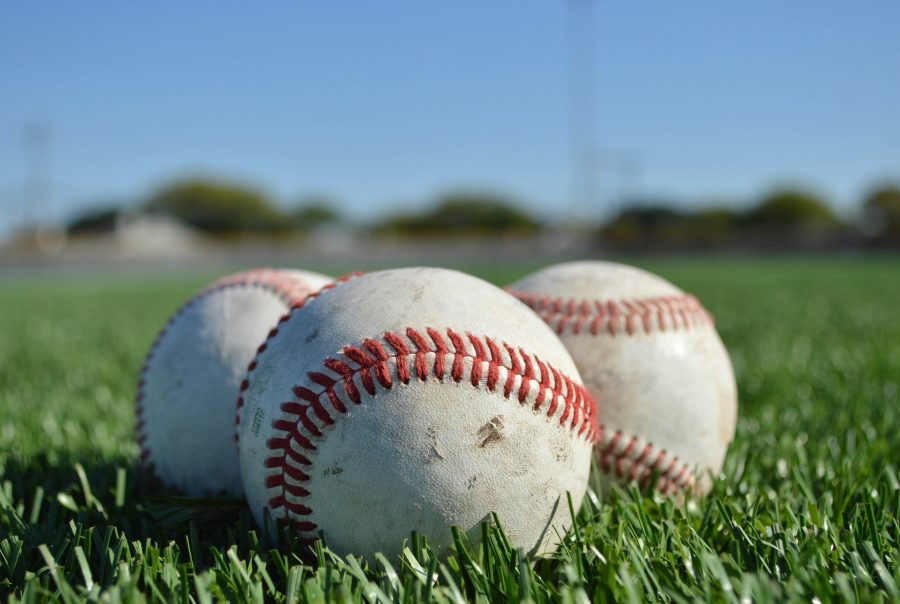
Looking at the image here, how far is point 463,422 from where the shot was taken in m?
1.87

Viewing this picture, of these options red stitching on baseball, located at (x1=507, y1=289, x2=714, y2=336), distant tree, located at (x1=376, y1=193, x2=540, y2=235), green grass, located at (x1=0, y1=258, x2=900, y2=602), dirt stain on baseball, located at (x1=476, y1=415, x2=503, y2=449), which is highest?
red stitching on baseball, located at (x1=507, y1=289, x2=714, y2=336)

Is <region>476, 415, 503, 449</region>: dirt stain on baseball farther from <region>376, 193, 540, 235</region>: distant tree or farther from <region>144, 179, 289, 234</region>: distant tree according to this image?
<region>144, 179, 289, 234</region>: distant tree

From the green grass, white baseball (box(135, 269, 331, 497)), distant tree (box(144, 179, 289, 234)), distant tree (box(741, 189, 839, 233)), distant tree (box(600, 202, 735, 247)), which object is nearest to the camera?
the green grass

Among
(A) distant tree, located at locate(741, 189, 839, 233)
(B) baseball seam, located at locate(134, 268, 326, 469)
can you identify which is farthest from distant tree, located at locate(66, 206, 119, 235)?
(B) baseball seam, located at locate(134, 268, 326, 469)

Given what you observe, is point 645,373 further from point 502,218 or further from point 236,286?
point 502,218

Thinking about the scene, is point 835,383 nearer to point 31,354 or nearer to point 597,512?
point 597,512

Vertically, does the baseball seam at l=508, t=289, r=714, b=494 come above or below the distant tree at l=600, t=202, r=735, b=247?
above

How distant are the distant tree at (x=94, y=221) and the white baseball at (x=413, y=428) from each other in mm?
80729

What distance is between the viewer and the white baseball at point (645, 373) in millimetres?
2449

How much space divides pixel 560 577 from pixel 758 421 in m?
2.06

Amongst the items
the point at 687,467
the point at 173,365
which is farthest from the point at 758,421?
the point at 173,365

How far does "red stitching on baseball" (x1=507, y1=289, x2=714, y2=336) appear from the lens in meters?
2.53

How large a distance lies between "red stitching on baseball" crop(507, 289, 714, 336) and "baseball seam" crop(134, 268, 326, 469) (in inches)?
31.1

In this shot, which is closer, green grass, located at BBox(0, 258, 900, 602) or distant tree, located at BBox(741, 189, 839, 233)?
green grass, located at BBox(0, 258, 900, 602)
